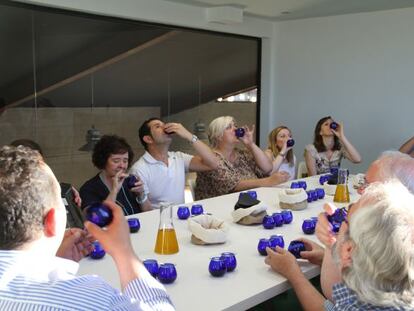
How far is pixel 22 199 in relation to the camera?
0.95 m

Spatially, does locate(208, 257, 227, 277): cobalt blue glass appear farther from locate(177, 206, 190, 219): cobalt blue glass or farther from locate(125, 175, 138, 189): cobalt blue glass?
locate(125, 175, 138, 189): cobalt blue glass

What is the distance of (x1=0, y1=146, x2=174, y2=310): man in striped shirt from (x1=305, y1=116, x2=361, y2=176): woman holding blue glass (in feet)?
11.5

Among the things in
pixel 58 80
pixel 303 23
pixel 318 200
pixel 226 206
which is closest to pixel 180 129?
pixel 226 206

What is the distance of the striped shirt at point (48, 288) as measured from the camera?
88cm

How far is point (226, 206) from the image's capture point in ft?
8.68

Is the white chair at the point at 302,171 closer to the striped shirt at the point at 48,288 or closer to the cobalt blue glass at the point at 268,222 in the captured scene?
the cobalt blue glass at the point at 268,222

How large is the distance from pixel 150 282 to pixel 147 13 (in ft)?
12.4

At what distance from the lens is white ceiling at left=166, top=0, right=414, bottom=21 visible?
482cm

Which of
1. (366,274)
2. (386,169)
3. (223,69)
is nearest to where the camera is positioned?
(366,274)

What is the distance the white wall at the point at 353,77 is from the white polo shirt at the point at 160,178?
9.53ft

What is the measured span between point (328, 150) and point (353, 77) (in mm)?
1418

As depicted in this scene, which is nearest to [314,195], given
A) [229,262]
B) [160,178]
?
[160,178]

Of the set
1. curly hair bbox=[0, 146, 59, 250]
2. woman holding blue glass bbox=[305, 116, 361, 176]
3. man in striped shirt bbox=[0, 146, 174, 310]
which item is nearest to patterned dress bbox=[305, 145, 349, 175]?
woman holding blue glass bbox=[305, 116, 361, 176]

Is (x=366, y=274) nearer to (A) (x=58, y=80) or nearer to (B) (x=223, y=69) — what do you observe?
(A) (x=58, y=80)
